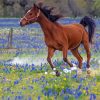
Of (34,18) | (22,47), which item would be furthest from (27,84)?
(22,47)

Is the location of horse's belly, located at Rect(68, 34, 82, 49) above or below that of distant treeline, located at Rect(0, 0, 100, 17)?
above

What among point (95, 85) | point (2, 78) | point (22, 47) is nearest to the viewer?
point (95, 85)

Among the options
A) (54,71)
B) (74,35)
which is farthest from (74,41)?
(54,71)

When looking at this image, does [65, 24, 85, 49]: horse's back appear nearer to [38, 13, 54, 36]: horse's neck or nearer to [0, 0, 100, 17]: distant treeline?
[38, 13, 54, 36]: horse's neck

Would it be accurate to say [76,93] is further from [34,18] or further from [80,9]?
[80,9]

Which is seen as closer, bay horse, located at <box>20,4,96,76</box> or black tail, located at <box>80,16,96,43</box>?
bay horse, located at <box>20,4,96,76</box>

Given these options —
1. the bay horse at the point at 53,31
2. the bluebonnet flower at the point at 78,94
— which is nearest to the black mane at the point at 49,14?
the bay horse at the point at 53,31

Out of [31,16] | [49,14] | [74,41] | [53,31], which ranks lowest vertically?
[74,41]

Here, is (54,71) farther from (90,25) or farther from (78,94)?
(78,94)

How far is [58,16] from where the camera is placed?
47.3ft

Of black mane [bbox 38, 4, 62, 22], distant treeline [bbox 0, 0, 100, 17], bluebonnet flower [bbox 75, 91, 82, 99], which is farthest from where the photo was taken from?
distant treeline [bbox 0, 0, 100, 17]

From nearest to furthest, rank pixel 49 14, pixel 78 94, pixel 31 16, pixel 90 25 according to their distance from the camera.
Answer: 1. pixel 78 94
2. pixel 31 16
3. pixel 49 14
4. pixel 90 25

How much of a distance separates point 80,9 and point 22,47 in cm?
4183

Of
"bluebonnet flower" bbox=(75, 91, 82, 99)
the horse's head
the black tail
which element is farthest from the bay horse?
"bluebonnet flower" bbox=(75, 91, 82, 99)
